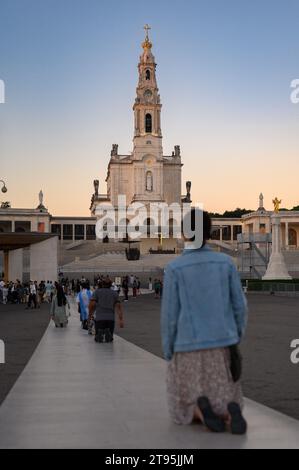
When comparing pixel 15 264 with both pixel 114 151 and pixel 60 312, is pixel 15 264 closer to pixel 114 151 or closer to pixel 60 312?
pixel 60 312

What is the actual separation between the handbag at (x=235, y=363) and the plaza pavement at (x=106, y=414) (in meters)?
0.49

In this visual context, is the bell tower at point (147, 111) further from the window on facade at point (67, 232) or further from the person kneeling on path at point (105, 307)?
the person kneeling on path at point (105, 307)

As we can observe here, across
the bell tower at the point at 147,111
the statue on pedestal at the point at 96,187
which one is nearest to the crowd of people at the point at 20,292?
the bell tower at the point at 147,111

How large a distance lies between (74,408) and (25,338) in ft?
32.0

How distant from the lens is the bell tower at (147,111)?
99.0 m

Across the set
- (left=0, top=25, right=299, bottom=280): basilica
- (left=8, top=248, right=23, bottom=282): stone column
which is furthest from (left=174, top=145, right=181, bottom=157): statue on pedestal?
(left=8, top=248, right=23, bottom=282): stone column

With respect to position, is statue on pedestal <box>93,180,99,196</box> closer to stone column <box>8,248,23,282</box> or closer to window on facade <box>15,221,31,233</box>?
window on facade <box>15,221,31,233</box>

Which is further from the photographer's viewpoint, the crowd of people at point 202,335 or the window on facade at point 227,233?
the window on facade at point 227,233

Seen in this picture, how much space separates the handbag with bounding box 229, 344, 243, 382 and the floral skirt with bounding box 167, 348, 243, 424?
0.03m

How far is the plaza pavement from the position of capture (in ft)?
17.1

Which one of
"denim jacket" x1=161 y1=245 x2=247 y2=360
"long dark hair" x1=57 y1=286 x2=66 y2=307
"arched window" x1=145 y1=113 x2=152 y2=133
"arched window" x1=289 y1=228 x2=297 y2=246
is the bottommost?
"long dark hair" x1=57 y1=286 x2=66 y2=307

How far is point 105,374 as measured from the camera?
9.30 metres

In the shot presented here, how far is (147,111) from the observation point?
99250 mm
